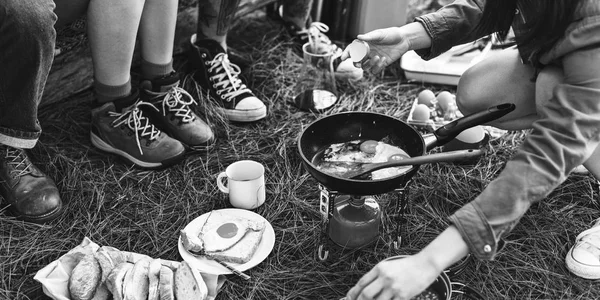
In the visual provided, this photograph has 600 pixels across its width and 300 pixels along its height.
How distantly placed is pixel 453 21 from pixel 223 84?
1023 millimetres

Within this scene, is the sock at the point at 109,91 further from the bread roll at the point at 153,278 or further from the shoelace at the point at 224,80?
the bread roll at the point at 153,278

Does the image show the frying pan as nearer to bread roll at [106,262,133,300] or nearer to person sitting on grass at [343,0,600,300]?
person sitting on grass at [343,0,600,300]

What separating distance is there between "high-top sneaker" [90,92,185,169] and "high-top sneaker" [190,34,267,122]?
0.33 m

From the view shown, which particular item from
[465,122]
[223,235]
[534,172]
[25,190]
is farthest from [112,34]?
[534,172]

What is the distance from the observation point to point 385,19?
2.91 metres

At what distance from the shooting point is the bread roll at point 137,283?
4.84 feet

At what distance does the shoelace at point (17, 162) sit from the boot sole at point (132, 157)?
296 millimetres

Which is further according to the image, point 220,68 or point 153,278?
point 220,68

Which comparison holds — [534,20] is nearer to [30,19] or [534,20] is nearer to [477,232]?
[477,232]

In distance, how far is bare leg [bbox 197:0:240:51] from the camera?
245cm

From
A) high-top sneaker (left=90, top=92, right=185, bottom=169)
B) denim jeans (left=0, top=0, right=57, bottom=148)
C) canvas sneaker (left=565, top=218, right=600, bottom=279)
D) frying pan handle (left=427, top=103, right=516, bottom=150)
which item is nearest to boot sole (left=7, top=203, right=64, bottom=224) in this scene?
denim jeans (left=0, top=0, right=57, bottom=148)

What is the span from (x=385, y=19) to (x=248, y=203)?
1414 millimetres

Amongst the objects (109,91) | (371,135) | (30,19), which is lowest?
(109,91)

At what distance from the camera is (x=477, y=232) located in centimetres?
122
